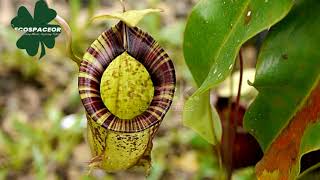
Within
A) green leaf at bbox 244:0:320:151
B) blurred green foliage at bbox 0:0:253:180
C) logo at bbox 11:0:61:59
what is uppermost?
logo at bbox 11:0:61:59

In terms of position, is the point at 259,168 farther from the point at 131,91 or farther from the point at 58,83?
the point at 58,83

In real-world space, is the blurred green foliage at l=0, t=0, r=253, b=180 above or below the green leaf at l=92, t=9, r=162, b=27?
below

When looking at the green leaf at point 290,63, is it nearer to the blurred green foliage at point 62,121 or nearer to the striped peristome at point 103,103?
the striped peristome at point 103,103

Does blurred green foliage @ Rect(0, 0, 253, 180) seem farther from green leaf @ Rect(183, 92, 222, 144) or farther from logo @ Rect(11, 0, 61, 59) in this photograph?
logo @ Rect(11, 0, 61, 59)

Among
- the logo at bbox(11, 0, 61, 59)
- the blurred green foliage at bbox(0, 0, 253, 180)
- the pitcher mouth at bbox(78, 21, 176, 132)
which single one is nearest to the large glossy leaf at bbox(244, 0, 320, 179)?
the pitcher mouth at bbox(78, 21, 176, 132)

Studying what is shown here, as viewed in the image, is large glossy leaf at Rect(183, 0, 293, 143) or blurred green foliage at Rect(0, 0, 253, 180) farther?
blurred green foliage at Rect(0, 0, 253, 180)

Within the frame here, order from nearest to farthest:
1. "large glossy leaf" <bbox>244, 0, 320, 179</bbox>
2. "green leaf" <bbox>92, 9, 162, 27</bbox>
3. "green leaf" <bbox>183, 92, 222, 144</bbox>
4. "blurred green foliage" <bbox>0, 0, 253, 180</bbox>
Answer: "green leaf" <bbox>92, 9, 162, 27</bbox>
"large glossy leaf" <bbox>244, 0, 320, 179</bbox>
"green leaf" <bbox>183, 92, 222, 144</bbox>
"blurred green foliage" <bbox>0, 0, 253, 180</bbox>

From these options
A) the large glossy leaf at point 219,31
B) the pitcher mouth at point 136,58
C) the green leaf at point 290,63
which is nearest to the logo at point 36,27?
the pitcher mouth at point 136,58

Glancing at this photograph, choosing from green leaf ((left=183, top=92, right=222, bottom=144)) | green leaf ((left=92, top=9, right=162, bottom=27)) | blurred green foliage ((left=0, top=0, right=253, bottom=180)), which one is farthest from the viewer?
blurred green foliage ((left=0, top=0, right=253, bottom=180))
